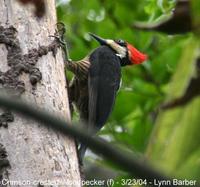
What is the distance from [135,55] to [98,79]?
36 cm

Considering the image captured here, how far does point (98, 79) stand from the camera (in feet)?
13.5

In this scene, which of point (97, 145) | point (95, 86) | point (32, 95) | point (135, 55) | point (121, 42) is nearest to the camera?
point (97, 145)

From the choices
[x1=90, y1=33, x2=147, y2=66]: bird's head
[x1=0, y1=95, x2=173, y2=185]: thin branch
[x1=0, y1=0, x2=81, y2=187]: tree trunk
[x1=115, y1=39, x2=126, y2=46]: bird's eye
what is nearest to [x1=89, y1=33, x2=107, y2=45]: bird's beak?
[x1=90, y1=33, x2=147, y2=66]: bird's head

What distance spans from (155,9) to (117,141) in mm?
990

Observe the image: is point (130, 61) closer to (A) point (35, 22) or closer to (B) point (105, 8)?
(B) point (105, 8)

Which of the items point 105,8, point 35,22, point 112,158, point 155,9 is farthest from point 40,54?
point 112,158

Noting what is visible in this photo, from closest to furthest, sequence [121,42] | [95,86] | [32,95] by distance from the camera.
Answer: [32,95] → [95,86] → [121,42]

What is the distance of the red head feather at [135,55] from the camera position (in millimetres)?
4199

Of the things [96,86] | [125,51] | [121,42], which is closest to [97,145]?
[96,86]

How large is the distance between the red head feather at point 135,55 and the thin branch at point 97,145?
3.59 metres

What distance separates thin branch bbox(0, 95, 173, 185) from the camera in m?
0.59

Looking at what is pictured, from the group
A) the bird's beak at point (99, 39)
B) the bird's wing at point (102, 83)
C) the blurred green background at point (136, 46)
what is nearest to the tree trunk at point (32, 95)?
the blurred green background at point (136, 46)

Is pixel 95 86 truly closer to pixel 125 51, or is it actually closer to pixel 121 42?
pixel 121 42

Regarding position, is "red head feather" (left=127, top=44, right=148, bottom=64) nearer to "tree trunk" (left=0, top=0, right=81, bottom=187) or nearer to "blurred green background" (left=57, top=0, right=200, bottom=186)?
"blurred green background" (left=57, top=0, right=200, bottom=186)
